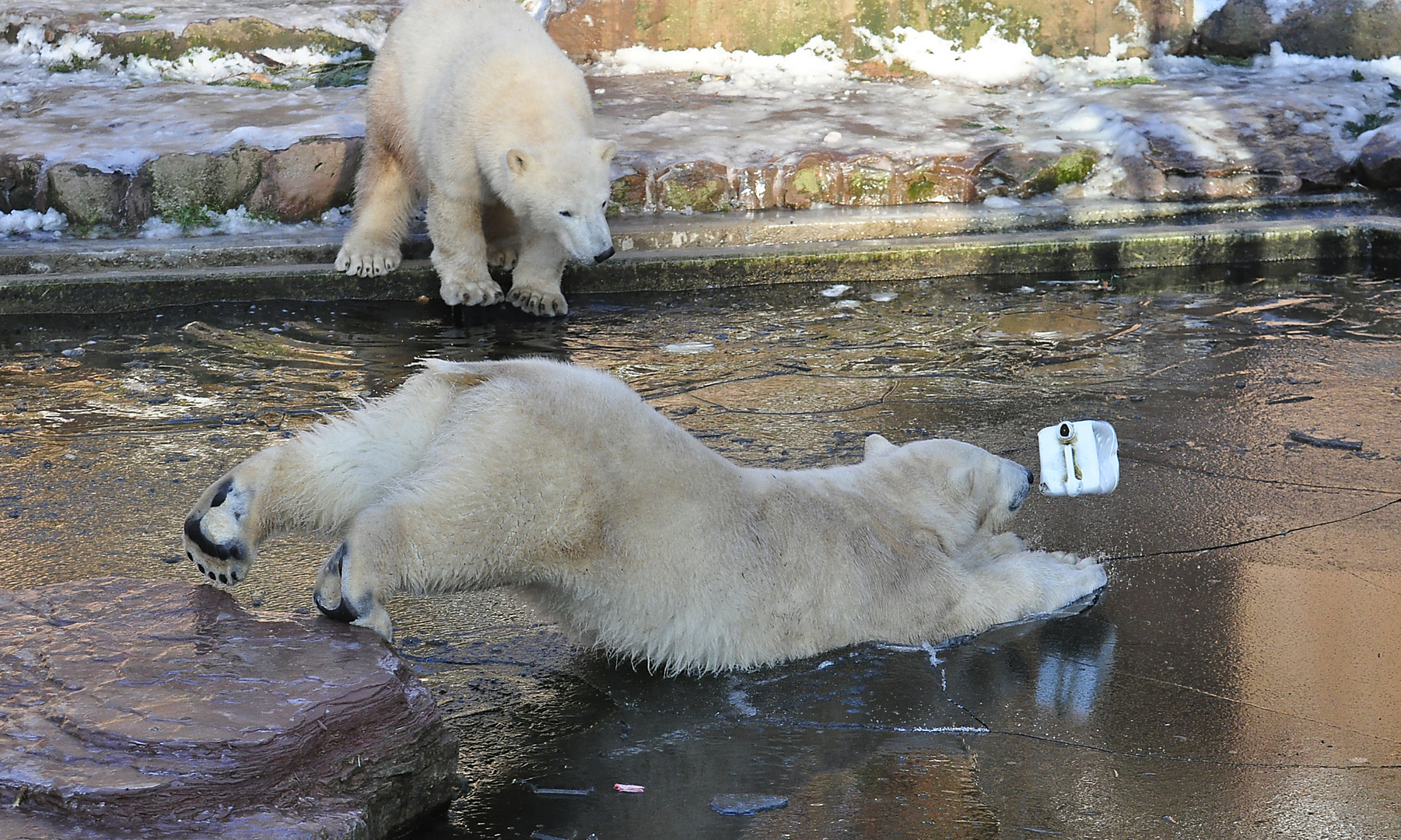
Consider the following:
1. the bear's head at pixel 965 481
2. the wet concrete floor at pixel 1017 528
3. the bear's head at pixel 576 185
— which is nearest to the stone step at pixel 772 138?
the wet concrete floor at pixel 1017 528

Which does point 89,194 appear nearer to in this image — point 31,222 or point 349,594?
point 31,222

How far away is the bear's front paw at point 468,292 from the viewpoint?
6.36 meters

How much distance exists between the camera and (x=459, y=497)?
2.49 metres

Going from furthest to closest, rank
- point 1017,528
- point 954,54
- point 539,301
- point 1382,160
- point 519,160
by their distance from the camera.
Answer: point 954,54, point 1382,160, point 539,301, point 519,160, point 1017,528

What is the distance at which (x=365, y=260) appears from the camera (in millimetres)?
6648

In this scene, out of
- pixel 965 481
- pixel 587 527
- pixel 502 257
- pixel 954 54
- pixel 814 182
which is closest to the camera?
pixel 587 527

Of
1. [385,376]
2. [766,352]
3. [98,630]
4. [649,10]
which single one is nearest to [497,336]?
[385,376]

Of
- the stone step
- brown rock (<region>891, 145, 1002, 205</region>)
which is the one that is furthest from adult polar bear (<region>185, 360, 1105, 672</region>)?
brown rock (<region>891, 145, 1002, 205</region>)

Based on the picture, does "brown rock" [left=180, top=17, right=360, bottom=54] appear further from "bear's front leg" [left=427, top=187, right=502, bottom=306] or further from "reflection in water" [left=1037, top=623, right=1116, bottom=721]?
"reflection in water" [left=1037, top=623, right=1116, bottom=721]

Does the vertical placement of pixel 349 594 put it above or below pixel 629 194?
below

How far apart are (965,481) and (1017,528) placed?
0.53 meters

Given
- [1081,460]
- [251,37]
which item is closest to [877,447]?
[1081,460]

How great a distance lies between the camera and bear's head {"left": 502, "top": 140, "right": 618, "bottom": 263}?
19.1 feet

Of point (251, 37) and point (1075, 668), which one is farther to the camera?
point (251, 37)
